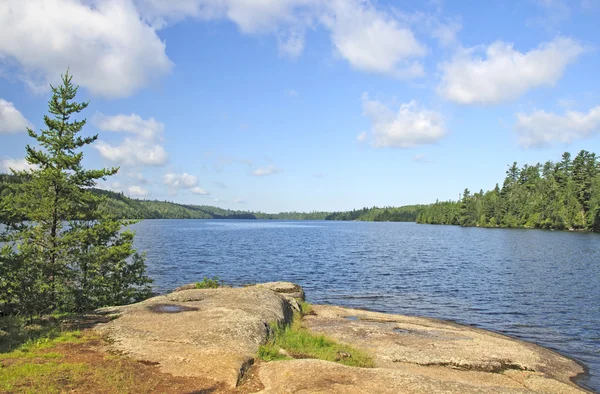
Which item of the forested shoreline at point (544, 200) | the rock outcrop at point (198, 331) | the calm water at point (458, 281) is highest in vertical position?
the forested shoreline at point (544, 200)

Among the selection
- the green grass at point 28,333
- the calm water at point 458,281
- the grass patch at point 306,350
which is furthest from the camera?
the calm water at point 458,281

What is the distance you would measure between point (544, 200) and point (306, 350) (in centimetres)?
15896

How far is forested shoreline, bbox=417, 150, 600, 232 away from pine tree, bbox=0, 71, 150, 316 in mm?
136343

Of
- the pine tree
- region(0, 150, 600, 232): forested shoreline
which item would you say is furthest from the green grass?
region(0, 150, 600, 232): forested shoreline

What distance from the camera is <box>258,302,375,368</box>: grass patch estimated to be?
1399 centimetres

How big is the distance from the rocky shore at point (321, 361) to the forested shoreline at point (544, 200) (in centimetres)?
12606

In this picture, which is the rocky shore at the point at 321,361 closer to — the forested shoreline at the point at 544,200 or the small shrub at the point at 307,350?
the small shrub at the point at 307,350

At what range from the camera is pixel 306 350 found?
15.3m

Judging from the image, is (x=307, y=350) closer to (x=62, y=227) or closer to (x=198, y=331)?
(x=198, y=331)

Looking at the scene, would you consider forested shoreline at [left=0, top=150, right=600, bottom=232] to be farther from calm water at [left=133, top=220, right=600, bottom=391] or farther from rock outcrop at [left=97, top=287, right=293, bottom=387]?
rock outcrop at [left=97, top=287, right=293, bottom=387]

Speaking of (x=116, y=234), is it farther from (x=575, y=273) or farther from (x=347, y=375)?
(x=575, y=273)

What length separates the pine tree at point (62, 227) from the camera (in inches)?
879

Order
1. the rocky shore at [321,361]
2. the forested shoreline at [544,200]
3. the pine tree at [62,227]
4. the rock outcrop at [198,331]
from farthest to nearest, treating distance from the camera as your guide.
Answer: the forested shoreline at [544,200] < the pine tree at [62,227] < the rock outcrop at [198,331] < the rocky shore at [321,361]

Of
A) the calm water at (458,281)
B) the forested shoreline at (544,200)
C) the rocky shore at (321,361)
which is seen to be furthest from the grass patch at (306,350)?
the forested shoreline at (544,200)
